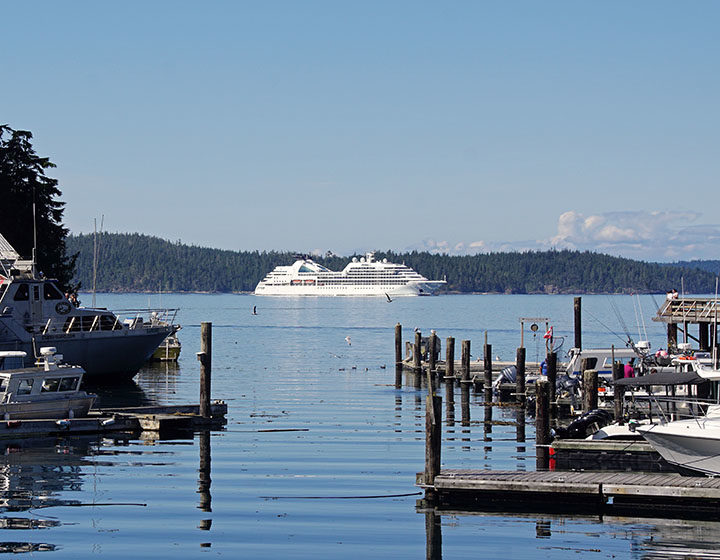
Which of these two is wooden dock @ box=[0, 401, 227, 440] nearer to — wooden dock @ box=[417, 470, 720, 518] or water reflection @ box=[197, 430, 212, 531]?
water reflection @ box=[197, 430, 212, 531]

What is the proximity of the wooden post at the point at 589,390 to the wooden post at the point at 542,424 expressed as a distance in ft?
10.3

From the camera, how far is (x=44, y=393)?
28797 millimetres

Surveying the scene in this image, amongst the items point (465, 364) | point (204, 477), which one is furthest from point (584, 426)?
point (465, 364)

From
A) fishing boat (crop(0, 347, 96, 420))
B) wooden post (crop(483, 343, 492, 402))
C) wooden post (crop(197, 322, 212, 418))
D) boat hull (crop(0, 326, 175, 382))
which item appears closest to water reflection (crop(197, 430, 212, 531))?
wooden post (crop(197, 322, 212, 418))

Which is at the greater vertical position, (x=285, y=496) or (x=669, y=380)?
(x=669, y=380)

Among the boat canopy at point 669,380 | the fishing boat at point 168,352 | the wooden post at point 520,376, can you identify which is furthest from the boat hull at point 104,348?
the boat canopy at point 669,380

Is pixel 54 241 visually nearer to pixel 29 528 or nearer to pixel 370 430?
pixel 370 430

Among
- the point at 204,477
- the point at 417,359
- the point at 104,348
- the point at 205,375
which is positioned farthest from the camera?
the point at 417,359

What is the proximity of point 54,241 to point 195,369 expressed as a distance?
1283cm

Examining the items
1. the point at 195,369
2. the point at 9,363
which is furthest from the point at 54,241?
the point at 9,363

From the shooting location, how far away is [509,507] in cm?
2023

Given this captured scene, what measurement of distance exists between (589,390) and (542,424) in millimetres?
3677

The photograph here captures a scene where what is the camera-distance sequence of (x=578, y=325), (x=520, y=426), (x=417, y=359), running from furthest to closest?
(x=417, y=359)
(x=578, y=325)
(x=520, y=426)

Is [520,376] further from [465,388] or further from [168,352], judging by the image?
[168,352]
